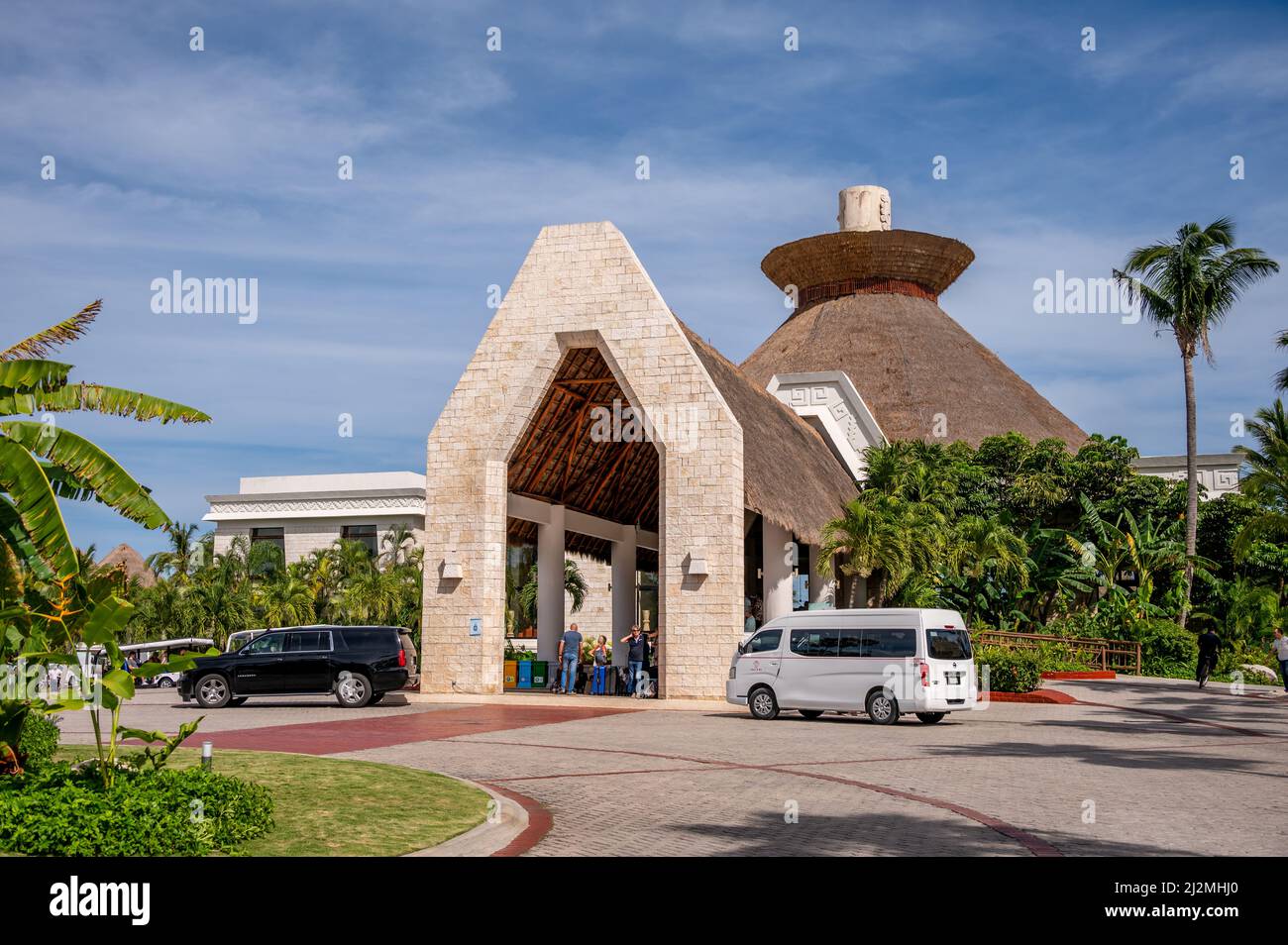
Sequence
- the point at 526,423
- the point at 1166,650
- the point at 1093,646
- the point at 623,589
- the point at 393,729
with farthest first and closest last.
Answer: the point at 623,589 < the point at 1093,646 < the point at 1166,650 < the point at 526,423 < the point at 393,729

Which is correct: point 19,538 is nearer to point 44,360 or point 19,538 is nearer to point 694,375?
point 44,360

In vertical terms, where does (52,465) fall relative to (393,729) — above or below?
above

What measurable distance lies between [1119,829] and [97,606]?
9.16 metres

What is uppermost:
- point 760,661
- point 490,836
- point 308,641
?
point 308,641

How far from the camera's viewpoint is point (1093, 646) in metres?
36.7

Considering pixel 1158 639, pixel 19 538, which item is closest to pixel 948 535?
pixel 1158 639

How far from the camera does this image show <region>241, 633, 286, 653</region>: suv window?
87.1ft

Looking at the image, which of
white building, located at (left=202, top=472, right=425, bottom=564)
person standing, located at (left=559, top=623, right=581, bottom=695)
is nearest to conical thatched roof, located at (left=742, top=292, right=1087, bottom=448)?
white building, located at (left=202, top=472, right=425, bottom=564)

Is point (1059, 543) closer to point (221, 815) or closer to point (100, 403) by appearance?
point (100, 403)

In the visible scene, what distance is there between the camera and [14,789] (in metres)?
9.49

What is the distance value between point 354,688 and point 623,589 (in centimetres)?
1601

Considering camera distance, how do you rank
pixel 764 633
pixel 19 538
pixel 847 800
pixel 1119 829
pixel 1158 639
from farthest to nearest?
pixel 1158 639 → pixel 764 633 → pixel 19 538 → pixel 847 800 → pixel 1119 829

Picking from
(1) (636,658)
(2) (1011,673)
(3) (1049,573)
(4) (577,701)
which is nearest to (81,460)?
(4) (577,701)

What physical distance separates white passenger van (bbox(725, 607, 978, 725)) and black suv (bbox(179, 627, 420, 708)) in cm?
855
